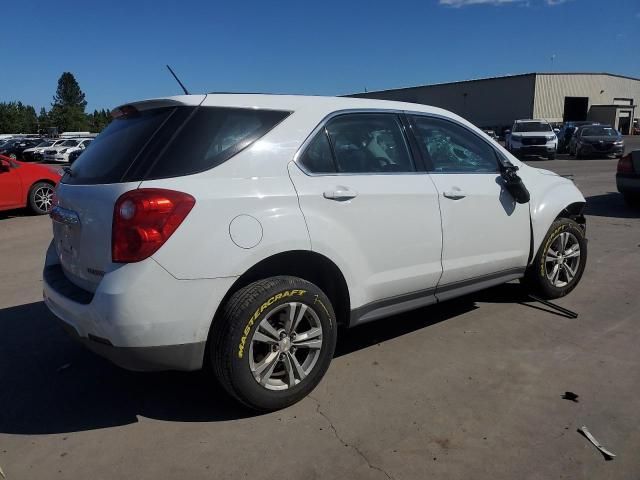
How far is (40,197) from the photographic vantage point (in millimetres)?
11219

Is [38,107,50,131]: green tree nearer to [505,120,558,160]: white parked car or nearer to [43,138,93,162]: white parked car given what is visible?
[43,138,93,162]: white parked car

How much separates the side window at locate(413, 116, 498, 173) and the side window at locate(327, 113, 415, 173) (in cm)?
21

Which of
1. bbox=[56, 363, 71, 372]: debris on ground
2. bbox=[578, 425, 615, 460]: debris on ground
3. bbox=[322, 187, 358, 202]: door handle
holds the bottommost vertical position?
bbox=[56, 363, 71, 372]: debris on ground

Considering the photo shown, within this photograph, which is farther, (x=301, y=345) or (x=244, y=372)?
(x=301, y=345)

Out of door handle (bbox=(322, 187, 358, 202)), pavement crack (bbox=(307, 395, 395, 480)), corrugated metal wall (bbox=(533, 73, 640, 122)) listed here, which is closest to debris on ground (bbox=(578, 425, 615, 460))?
pavement crack (bbox=(307, 395, 395, 480))

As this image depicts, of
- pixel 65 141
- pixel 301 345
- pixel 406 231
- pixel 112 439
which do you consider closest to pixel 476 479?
pixel 301 345

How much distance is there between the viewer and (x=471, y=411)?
300 centimetres

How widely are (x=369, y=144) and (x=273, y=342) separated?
1441 millimetres

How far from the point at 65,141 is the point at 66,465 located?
3660 cm

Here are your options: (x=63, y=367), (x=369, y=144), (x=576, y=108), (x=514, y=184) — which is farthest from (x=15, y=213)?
(x=576, y=108)

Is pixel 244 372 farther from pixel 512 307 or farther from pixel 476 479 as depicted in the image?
pixel 512 307

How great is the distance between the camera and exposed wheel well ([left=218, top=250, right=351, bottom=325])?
9.54 feet

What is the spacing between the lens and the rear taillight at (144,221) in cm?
254

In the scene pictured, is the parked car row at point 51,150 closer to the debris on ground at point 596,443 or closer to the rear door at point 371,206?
the rear door at point 371,206
